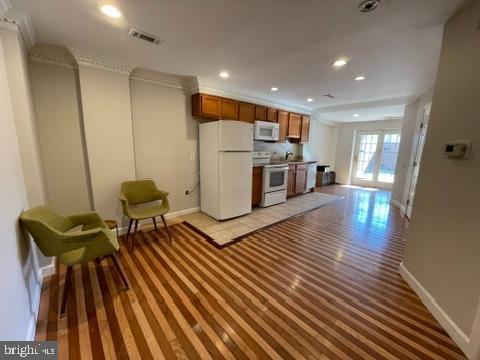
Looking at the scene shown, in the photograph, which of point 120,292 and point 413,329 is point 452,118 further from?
point 120,292

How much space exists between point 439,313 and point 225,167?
9.53 ft

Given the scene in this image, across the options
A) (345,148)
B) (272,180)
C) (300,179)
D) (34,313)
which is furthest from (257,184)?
(345,148)

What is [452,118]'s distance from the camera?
1.60 metres

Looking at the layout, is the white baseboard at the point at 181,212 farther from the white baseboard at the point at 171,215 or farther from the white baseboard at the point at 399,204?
the white baseboard at the point at 399,204

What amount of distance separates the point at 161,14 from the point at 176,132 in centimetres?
196

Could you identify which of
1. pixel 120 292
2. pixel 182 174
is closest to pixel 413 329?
pixel 120 292

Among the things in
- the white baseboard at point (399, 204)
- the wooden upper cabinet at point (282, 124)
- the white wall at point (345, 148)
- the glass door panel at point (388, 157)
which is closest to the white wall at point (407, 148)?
the white baseboard at point (399, 204)

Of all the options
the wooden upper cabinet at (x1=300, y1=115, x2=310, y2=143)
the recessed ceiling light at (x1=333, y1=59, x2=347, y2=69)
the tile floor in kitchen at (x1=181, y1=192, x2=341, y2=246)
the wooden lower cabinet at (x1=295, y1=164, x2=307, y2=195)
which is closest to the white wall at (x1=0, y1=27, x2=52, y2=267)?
the tile floor in kitchen at (x1=181, y1=192, x2=341, y2=246)

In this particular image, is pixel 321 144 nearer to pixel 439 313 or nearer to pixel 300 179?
pixel 300 179

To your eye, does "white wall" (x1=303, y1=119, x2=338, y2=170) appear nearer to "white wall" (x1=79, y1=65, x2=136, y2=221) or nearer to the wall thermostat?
the wall thermostat

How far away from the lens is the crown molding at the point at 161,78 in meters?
2.96

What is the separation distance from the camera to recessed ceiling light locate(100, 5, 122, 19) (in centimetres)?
160

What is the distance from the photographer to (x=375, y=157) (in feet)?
22.7

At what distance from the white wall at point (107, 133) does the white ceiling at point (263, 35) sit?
34 centimetres
